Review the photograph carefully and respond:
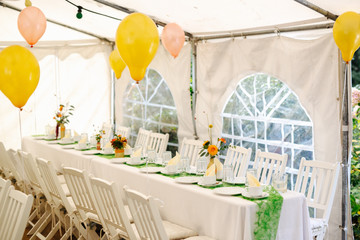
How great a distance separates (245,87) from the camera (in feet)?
19.5

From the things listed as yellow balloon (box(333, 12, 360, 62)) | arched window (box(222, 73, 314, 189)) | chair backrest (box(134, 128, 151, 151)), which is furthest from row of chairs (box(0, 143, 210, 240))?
arched window (box(222, 73, 314, 189))

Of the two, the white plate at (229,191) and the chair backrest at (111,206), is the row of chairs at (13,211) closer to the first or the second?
the chair backrest at (111,206)

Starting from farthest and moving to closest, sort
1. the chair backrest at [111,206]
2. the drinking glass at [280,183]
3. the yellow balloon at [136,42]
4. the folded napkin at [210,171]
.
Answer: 1. the folded napkin at [210,171]
2. the drinking glass at [280,183]
3. the yellow balloon at [136,42]
4. the chair backrest at [111,206]

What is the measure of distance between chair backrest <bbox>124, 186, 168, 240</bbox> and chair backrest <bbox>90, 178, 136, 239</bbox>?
0.14 meters

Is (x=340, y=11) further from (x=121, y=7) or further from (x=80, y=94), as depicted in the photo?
(x=80, y=94)

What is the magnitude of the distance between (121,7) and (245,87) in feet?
6.27

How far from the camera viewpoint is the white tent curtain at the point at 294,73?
459cm

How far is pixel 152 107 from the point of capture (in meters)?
7.61

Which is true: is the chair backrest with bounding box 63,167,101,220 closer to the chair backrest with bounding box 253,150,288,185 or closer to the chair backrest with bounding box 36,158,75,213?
the chair backrest with bounding box 36,158,75,213

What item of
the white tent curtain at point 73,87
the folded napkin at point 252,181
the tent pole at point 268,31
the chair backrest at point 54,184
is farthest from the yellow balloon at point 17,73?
the white tent curtain at point 73,87

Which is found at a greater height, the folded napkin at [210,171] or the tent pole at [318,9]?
the tent pole at [318,9]

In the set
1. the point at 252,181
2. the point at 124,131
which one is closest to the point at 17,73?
the point at 252,181

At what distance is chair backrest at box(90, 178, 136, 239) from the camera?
332cm

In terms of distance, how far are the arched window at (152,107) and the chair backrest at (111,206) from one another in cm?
353
